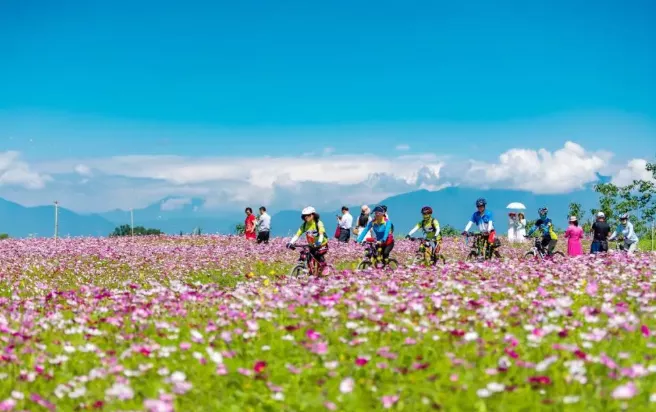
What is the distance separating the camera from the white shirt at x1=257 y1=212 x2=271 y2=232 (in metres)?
31.4

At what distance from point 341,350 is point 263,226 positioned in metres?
24.8

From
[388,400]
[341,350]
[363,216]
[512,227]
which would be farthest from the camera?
[512,227]

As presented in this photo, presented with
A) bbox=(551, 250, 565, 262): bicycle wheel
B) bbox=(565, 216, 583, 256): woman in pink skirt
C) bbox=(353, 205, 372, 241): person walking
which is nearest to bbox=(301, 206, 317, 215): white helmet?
bbox=(551, 250, 565, 262): bicycle wheel

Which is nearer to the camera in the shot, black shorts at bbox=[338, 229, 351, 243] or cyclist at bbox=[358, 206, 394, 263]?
cyclist at bbox=[358, 206, 394, 263]

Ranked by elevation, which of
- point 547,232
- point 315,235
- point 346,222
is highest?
point 547,232

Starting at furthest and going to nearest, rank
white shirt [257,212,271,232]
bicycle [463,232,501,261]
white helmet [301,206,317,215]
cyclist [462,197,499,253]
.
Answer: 1. white shirt [257,212,271,232]
2. bicycle [463,232,501,261]
3. cyclist [462,197,499,253]
4. white helmet [301,206,317,215]

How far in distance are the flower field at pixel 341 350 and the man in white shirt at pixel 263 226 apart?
776 inches

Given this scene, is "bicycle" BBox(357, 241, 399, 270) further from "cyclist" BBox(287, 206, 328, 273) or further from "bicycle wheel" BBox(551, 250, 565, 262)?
"bicycle wheel" BBox(551, 250, 565, 262)

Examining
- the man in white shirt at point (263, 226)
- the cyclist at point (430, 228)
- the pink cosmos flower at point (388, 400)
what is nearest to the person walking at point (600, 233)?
the cyclist at point (430, 228)

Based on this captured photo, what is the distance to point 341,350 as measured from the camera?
7324mm

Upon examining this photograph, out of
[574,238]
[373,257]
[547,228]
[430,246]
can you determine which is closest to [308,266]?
[373,257]

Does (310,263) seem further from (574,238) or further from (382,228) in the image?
(574,238)

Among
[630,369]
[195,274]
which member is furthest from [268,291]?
[195,274]

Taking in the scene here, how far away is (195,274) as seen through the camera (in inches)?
837
